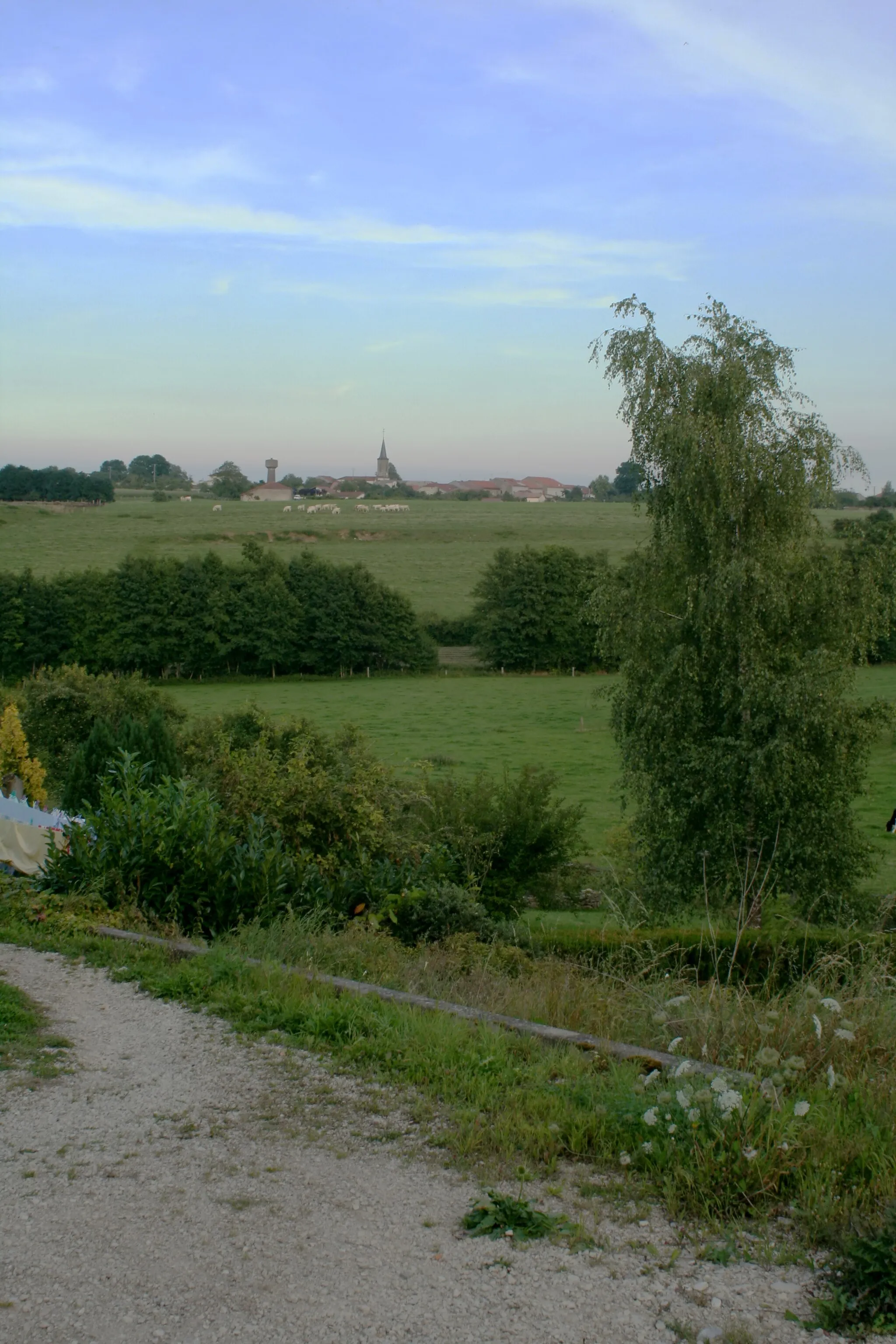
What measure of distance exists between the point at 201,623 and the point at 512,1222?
71.7 metres

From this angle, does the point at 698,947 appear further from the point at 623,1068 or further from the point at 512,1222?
the point at 512,1222

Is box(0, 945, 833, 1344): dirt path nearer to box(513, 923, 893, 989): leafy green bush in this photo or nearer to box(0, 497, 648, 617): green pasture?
box(513, 923, 893, 989): leafy green bush

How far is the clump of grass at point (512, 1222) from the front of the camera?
3795 mm

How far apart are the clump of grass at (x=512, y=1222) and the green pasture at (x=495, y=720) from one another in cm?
1451

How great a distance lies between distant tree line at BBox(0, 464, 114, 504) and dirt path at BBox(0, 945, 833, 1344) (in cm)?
12762

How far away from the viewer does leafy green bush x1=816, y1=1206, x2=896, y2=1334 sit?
325cm

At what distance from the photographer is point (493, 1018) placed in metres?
5.99

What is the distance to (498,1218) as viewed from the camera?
385cm

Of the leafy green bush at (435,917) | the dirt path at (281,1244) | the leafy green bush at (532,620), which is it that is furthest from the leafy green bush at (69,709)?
the leafy green bush at (532,620)

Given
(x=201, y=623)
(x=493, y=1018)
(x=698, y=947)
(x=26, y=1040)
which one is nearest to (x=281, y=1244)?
(x=493, y=1018)

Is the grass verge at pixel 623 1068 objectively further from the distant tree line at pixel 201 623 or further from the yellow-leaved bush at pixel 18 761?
the distant tree line at pixel 201 623

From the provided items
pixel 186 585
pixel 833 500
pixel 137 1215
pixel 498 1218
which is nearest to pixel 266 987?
pixel 137 1215

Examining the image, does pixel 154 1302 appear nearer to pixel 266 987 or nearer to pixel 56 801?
pixel 266 987

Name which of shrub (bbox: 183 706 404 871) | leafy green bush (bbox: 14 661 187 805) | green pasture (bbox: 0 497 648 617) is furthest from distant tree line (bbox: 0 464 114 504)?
shrub (bbox: 183 706 404 871)
